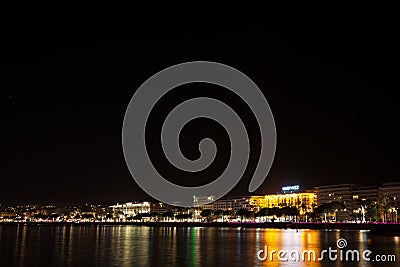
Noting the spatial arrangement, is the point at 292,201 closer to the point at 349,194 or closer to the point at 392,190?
the point at 349,194

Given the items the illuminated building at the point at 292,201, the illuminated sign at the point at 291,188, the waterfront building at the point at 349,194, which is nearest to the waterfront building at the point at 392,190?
the waterfront building at the point at 349,194

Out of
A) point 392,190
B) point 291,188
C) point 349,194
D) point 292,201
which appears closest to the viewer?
point 392,190

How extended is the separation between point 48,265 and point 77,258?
3578mm

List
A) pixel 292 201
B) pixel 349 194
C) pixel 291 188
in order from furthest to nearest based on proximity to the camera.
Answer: pixel 291 188 < pixel 292 201 < pixel 349 194

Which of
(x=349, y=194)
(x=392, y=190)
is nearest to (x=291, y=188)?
(x=349, y=194)

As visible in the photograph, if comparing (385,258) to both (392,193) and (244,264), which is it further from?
(392,193)

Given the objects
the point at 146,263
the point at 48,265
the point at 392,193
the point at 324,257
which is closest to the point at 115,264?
the point at 146,263

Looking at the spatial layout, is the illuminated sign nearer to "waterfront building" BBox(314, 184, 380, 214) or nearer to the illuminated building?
the illuminated building

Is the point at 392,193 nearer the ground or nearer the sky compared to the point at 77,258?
nearer the sky

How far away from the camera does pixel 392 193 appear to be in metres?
101

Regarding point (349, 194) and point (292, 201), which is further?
point (292, 201)

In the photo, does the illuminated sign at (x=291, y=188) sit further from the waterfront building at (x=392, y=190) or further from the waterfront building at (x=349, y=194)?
the waterfront building at (x=392, y=190)

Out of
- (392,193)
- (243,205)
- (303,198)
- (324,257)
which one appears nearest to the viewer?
(324,257)

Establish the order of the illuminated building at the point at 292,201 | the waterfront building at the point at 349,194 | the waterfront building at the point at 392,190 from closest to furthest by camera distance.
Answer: the waterfront building at the point at 392,190 → the waterfront building at the point at 349,194 → the illuminated building at the point at 292,201
